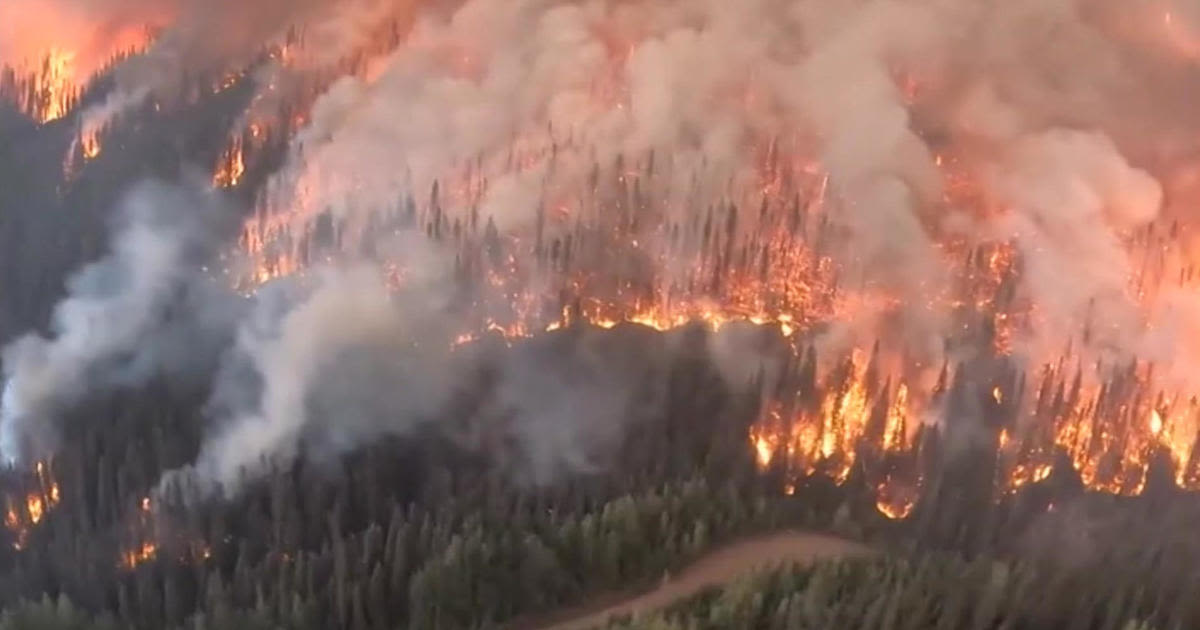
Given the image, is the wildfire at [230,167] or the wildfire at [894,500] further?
the wildfire at [230,167]

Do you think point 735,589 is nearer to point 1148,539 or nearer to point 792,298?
point 792,298

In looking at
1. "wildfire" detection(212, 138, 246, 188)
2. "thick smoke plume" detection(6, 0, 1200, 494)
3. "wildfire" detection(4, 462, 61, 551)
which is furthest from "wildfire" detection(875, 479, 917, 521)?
"wildfire" detection(4, 462, 61, 551)

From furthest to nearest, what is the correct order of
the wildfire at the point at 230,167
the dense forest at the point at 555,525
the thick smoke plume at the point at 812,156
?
the wildfire at the point at 230,167 < the thick smoke plume at the point at 812,156 < the dense forest at the point at 555,525

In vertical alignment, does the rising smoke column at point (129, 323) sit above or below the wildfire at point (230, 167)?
below

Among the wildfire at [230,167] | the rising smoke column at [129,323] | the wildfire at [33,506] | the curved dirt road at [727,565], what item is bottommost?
the curved dirt road at [727,565]

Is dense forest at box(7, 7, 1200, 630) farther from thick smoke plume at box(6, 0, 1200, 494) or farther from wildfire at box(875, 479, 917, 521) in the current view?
thick smoke plume at box(6, 0, 1200, 494)

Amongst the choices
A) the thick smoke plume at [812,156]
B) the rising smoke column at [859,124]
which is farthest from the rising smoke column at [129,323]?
the rising smoke column at [859,124]

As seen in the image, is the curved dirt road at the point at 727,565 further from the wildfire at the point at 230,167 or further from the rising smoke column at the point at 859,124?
the wildfire at the point at 230,167

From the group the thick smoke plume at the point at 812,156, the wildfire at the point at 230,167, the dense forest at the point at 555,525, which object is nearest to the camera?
the dense forest at the point at 555,525
